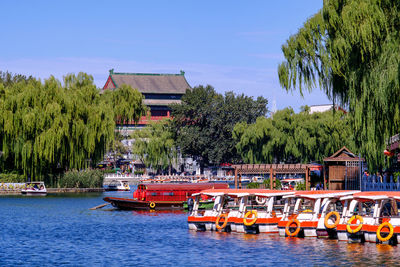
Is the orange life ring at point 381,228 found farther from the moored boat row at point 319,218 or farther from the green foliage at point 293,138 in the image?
the green foliage at point 293,138

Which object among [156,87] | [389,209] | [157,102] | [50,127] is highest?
[156,87]

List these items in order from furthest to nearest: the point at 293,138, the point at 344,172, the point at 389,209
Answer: the point at 293,138, the point at 344,172, the point at 389,209

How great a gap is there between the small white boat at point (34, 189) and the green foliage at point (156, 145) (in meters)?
41.8

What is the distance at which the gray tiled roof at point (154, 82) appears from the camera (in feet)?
479

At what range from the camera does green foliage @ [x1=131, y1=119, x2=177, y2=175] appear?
109938mm

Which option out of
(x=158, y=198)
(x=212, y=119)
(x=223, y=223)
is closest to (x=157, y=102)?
(x=212, y=119)

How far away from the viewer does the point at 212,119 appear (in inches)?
4309

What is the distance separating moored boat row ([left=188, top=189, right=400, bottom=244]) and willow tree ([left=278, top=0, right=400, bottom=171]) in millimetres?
2861

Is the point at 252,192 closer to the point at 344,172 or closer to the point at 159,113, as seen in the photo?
the point at 344,172

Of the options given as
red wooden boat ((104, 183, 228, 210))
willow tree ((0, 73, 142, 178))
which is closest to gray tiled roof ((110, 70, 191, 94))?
willow tree ((0, 73, 142, 178))

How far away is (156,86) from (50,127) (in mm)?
82669

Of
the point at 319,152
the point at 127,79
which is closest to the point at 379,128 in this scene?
the point at 319,152

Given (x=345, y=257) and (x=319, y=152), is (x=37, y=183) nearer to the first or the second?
(x=319, y=152)

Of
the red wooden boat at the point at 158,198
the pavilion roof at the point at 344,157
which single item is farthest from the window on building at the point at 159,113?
the pavilion roof at the point at 344,157
